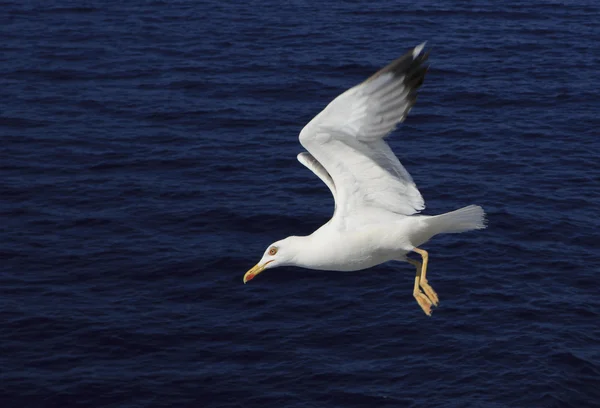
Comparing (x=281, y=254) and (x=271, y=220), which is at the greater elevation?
(x=281, y=254)

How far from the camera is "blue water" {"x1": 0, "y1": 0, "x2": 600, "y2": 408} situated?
39.7 metres

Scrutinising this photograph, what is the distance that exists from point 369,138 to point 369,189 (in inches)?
72.2

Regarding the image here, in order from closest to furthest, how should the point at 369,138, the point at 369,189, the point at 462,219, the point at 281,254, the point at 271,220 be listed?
the point at 369,138 → the point at 462,219 → the point at 369,189 → the point at 281,254 → the point at 271,220

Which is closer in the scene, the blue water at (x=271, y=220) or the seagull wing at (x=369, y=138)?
the seagull wing at (x=369, y=138)

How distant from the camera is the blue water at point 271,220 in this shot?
39.7 m

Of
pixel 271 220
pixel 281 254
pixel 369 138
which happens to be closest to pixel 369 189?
pixel 369 138

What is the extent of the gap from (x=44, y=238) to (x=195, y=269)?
8.22m

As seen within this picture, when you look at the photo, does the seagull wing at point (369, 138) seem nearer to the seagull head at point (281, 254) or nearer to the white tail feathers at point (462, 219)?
the white tail feathers at point (462, 219)

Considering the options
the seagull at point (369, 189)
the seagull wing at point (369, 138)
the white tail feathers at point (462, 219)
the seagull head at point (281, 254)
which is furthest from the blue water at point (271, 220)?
the seagull wing at point (369, 138)

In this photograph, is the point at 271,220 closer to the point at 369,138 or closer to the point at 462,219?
the point at 462,219

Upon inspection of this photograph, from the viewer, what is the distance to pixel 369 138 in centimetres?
1756

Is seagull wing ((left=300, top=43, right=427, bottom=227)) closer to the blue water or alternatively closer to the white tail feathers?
the white tail feathers

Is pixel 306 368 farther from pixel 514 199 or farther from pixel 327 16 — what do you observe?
pixel 327 16

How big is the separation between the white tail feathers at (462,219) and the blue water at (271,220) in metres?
19.7
